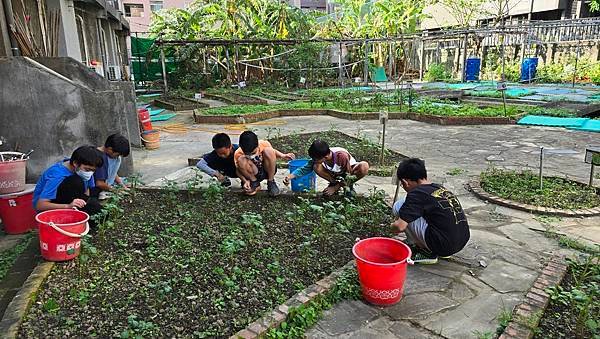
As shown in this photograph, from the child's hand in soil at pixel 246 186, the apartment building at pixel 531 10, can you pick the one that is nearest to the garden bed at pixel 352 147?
the child's hand in soil at pixel 246 186

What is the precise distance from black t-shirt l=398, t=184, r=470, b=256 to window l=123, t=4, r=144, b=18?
41.4 meters

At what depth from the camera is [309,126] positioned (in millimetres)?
10133

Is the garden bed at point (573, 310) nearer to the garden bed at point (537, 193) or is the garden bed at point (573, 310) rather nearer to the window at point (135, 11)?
the garden bed at point (537, 193)

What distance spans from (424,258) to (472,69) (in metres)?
20.1

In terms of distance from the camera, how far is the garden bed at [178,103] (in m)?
13.9

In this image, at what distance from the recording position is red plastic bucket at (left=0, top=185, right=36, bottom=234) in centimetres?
407

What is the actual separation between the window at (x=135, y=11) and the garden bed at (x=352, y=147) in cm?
3652

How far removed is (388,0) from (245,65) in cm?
987

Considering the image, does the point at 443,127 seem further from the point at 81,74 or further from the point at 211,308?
the point at 211,308

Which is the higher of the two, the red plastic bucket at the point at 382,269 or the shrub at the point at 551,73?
the shrub at the point at 551,73

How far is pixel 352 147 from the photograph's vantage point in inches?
285

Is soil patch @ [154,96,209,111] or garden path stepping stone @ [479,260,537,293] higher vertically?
soil patch @ [154,96,209,111]

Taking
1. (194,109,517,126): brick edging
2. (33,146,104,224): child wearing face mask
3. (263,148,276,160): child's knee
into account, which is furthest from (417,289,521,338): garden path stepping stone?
(194,109,517,126): brick edging

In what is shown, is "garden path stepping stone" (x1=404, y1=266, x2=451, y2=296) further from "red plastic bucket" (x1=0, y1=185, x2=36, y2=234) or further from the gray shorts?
"red plastic bucket" (x1=0, y1=185, x2=36, y2=234)
